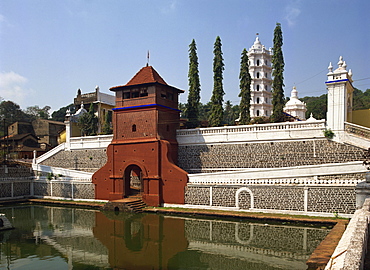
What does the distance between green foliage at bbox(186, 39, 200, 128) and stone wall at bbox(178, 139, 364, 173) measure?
4.43 m

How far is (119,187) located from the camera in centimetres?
1873

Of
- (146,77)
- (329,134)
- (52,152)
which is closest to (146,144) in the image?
(146,77)

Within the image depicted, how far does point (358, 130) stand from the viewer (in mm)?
14461

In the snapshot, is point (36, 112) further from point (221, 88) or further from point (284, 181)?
point (284, 181)

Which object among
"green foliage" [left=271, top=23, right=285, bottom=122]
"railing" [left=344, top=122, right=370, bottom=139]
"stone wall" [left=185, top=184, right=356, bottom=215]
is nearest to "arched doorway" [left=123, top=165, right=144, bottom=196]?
"stone wall" [left=185, top=184, right=356, bottom=215]

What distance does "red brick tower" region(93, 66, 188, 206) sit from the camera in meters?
17.4

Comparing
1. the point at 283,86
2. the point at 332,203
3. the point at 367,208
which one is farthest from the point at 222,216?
the point at 283,86

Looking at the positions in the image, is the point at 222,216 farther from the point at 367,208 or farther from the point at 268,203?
the point at 367,208

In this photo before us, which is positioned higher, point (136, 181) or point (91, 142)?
point (91, 142)

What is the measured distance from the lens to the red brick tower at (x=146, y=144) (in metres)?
17.4

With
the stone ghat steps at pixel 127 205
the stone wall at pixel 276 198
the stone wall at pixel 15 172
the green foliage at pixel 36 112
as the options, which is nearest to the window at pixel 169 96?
the stone wall at pixel 276 198

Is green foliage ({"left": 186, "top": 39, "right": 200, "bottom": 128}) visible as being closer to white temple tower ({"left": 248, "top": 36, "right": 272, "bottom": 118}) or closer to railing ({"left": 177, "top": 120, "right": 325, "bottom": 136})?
railing ({"left": 177, "top": 120, "right": 325, "bottom": 136})

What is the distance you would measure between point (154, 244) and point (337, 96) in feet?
36.6

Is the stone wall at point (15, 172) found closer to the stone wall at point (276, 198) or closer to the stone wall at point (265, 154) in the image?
the stone wall at point (265, 154)
